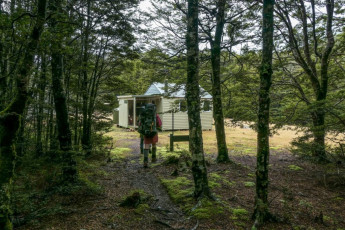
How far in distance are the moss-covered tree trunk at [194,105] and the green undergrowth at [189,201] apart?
213 millimetres

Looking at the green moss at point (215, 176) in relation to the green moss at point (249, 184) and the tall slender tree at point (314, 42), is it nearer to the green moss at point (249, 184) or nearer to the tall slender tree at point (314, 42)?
the green moss at point (249, 184)

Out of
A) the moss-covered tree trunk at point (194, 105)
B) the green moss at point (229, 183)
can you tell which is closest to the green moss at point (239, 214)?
the moss-covered tree trunk at point (194, 105)

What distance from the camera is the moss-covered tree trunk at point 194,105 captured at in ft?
13.3

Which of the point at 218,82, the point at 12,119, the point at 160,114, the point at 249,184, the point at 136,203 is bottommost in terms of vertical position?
the point at 249,184

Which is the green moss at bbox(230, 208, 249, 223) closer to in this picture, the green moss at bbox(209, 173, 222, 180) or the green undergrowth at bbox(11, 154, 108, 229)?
the green moss at bbox(209, 173, 222, 180)

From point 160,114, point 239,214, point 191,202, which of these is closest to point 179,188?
point 191,202

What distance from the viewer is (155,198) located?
14.4 feet

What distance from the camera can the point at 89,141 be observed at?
7.71 metres

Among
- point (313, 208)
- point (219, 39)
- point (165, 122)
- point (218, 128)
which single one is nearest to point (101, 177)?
point (218, 128)

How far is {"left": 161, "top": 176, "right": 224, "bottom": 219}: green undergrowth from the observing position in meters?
3.64

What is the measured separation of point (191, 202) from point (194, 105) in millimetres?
1912

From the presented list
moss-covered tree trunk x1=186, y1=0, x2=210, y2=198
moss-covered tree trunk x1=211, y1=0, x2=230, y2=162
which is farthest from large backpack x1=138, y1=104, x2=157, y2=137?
moss-covered tree trunk x1=186, y1=0, x2=210, y2=198

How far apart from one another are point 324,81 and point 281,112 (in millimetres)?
2188

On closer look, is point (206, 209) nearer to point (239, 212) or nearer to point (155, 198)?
point (239, 212)
